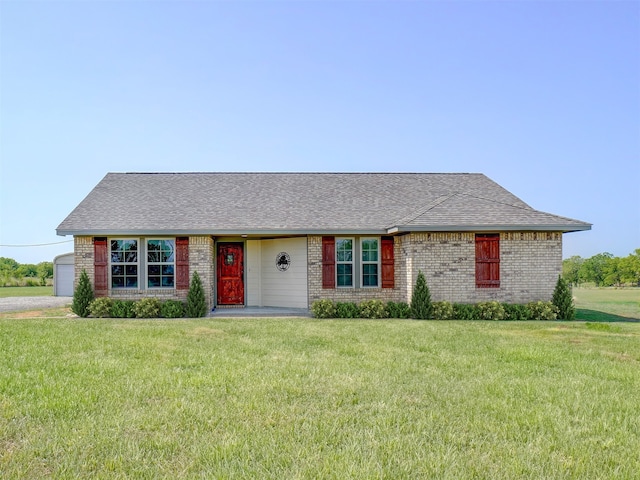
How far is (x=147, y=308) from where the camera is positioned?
14.2 metres

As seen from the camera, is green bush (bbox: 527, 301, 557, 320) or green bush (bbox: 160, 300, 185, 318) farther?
green bush (bbox: 160, 300, 185, 318)

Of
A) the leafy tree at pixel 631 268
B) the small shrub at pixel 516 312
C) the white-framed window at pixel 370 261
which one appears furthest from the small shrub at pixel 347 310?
the leafy tree at pixel 631 268

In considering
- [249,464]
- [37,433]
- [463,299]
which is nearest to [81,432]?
[37,433]

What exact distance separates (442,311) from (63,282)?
71.0ft

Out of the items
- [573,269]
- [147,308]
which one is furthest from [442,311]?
[573,269]

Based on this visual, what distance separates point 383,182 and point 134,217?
972cm

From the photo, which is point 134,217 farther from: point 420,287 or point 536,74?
point 536,74

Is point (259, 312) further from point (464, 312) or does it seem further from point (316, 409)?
point (316, 409)

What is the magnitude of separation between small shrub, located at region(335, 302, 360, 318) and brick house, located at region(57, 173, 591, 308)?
680 millimetres

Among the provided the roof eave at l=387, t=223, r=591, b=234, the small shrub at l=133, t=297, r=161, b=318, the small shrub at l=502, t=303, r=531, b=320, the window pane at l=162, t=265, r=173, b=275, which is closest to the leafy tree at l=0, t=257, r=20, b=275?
the window pane at l=162, t=265, r=173, b=275

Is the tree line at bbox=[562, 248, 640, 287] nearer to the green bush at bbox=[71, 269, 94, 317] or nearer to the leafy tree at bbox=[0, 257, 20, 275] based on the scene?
the green bush at bbox=[71, 269, 94, 317]

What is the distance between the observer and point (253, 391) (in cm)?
555

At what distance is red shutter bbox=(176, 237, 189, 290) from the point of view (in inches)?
584

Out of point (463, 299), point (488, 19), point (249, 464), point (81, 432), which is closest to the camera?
point (249, 464)
